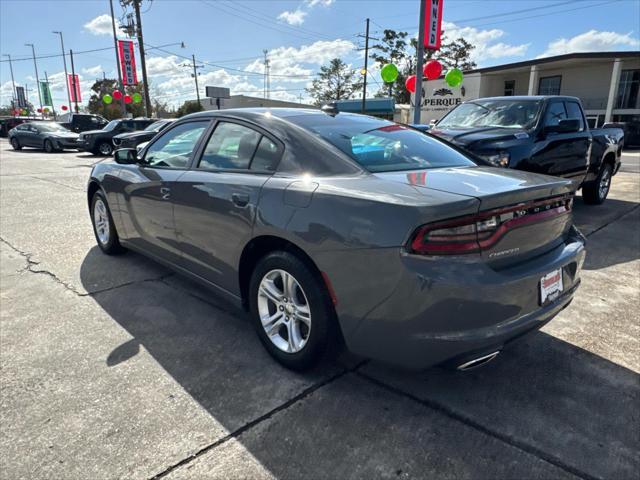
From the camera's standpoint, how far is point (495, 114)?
673 centimetres

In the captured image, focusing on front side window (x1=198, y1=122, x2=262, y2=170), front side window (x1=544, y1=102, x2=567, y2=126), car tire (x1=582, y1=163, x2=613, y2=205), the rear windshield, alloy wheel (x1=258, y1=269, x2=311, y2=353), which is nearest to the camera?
alloy wheel (x1=258, y1=269, x2=311, y2=353)

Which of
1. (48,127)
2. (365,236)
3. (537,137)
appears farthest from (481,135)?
(48,127)

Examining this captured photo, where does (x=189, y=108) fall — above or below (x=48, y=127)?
above

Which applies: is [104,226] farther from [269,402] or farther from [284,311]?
[269,402]

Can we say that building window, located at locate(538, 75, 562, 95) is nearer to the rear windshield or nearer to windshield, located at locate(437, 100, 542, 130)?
windshield, located at locate(437, 100, 542, 130)

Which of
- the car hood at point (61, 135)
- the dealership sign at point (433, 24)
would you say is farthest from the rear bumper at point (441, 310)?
the car hood at point (61, 135)

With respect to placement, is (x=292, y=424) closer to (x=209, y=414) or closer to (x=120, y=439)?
(x=209, y=414)

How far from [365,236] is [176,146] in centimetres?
227

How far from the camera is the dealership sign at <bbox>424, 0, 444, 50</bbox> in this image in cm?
985

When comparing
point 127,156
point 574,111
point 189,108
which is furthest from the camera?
point 189,108

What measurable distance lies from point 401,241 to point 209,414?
1.33 m

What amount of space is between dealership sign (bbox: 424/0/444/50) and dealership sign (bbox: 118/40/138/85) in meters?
27.9

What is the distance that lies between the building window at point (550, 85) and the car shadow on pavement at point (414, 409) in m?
34.8

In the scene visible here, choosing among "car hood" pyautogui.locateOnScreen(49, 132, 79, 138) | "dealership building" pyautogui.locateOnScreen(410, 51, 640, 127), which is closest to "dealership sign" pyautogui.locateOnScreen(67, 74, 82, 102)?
"car hood" pyautogui.locateOnScreen(49, 132, 79, 138)
